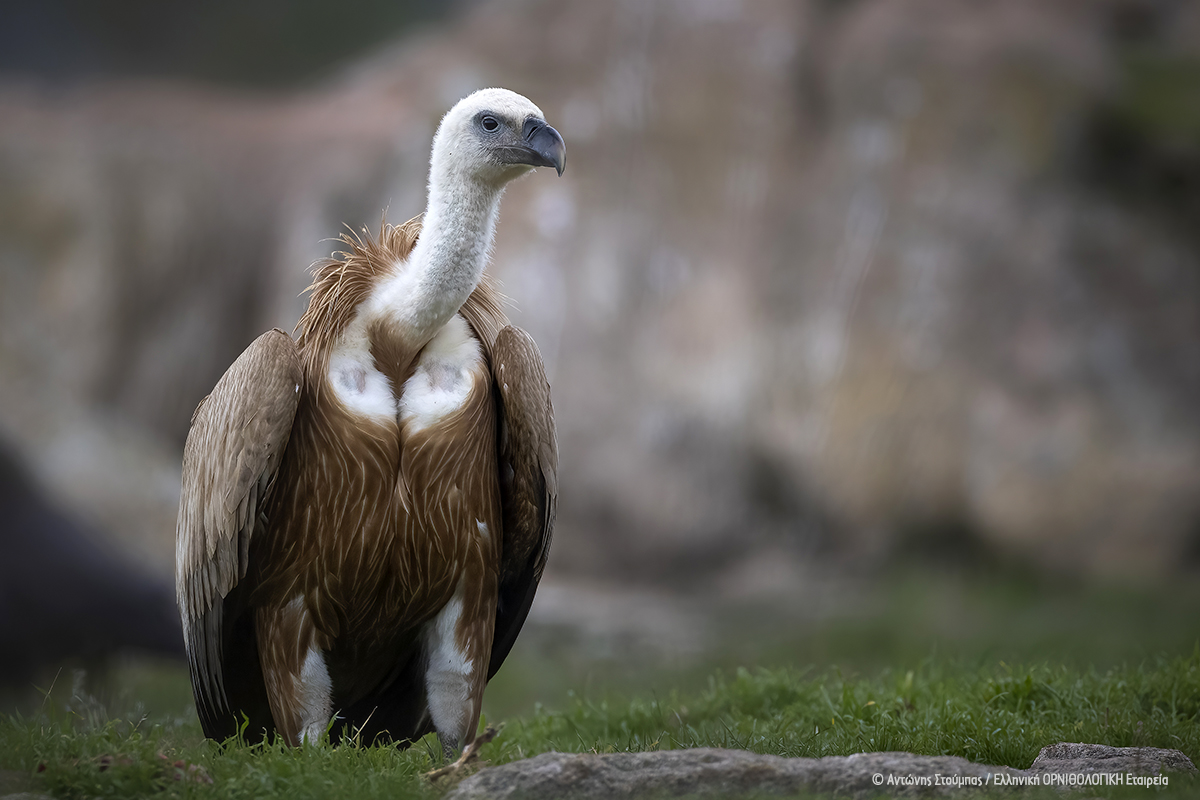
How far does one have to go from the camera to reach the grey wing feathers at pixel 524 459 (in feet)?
14.3

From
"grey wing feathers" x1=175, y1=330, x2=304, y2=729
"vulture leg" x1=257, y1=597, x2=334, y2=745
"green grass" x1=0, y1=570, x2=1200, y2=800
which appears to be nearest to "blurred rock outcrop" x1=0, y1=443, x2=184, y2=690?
"green grass" x1=0, y1=570, x2=1200, y2=800

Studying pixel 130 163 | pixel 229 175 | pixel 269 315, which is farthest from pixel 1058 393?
pixel 130 163

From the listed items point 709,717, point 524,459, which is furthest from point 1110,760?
point 524,459

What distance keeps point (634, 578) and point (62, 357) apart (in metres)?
6.58

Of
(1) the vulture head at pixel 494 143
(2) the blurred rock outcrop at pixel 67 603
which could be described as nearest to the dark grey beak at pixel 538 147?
(1) the vulture head at pixel 494 143

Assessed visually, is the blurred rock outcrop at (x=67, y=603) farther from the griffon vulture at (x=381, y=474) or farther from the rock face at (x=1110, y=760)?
the rock face at (x=1110, y=760)

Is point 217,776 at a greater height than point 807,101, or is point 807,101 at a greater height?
point 807,101

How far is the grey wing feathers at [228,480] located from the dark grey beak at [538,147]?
3.61ft

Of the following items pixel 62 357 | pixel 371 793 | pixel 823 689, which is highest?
pixel 62 357

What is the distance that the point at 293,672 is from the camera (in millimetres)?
4227

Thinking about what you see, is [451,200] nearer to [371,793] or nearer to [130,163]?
[371,793]

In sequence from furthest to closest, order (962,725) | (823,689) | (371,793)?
(823,689)
(962,725)
(371,793)

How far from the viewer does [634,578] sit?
11.5 meters

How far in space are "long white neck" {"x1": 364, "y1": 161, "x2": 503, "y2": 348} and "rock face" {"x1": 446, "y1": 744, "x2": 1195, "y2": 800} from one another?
1703mm
